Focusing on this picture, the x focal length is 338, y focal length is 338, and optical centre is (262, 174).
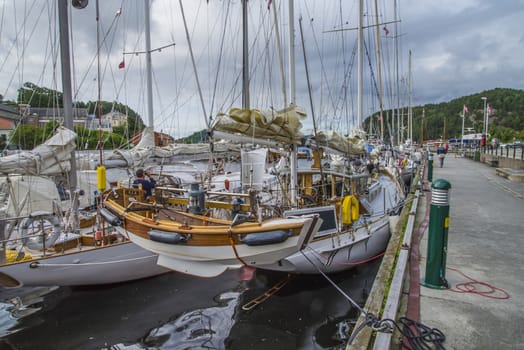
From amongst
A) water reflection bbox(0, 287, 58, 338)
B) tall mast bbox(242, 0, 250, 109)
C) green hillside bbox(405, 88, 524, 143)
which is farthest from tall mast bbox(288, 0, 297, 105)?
green hillside bbox(405, 88, 524, 143)

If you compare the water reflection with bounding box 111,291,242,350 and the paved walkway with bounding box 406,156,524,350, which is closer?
the paved walkway with bounding box 406,156,524,350

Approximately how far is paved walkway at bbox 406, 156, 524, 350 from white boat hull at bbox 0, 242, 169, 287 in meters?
6.04

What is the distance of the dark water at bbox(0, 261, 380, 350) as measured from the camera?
5.68 m

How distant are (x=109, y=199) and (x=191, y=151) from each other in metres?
8.34

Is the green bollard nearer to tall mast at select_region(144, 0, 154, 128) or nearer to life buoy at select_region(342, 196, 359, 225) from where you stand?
life buoy at select_region(342, 196, 359, 225)

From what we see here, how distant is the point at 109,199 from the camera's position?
7.43m

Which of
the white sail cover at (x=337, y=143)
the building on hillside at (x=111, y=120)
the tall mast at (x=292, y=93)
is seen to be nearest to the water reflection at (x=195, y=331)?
the tall mast at (x=292, y=93)

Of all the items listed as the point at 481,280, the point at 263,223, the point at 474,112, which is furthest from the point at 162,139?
the point at 474,112

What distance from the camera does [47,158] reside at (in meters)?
8.15

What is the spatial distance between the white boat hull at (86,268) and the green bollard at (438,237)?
6150 millimetres

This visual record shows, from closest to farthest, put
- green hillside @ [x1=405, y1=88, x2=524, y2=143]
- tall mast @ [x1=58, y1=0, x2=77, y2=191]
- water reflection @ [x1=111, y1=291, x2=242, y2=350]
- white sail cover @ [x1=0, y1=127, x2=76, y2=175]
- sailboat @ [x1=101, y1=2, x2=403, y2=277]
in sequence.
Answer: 1. sailboat @ [x1=101, y1=2, x2=403, y2=277]
2. water reflection @ [x1=111, y1=291, x2=242, y2=350]
3. white sail cover @ [x1=0, y1=127, x2=76, y2=175]
4. tall mast @ [x1=58, y1=0, x2=77, y2=191]
5. green hillside @ [x1=405, y1=88, x2=524, y2=143]

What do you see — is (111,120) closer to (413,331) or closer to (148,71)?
(148,71)

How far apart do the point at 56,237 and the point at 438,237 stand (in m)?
7.08

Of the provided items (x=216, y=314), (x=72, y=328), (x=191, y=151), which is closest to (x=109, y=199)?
(x=72, y=328)
